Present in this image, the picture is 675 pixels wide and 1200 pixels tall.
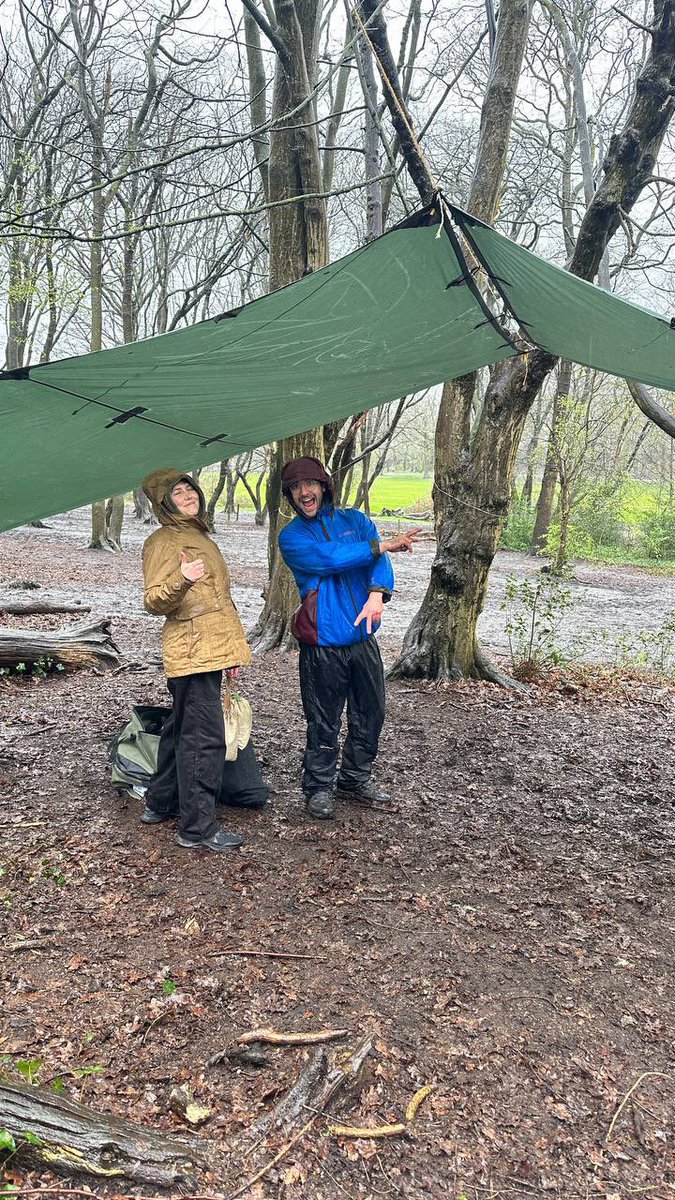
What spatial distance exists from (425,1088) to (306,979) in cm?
57

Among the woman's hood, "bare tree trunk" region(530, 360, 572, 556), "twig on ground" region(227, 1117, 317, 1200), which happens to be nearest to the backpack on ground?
the woman's hood

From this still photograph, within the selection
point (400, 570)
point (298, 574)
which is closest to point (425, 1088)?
point (298, 574)

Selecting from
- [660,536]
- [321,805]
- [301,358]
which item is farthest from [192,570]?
[660,536]

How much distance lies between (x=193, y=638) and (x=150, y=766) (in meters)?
0.94

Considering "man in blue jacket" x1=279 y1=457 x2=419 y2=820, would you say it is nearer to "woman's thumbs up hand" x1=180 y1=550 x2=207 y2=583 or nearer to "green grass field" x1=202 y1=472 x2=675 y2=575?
"woman's thumbs up hand" x1=180 y1=550 x2=207 y2=583

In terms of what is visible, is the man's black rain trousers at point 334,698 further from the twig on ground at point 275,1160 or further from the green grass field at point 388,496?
the green grass field at point 388,496

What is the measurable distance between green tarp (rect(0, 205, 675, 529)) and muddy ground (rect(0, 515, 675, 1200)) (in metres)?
1.73

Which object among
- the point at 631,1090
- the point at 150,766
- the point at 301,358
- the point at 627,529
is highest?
the point at 301,358

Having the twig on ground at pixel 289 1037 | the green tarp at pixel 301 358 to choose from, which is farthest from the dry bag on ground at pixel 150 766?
the twig on ground at pixel 289 1037

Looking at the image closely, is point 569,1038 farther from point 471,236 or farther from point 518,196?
point 518,196

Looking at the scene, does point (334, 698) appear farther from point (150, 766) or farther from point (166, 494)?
point (166, 494)

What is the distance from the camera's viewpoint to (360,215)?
1908 centimetres

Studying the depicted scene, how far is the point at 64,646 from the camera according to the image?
6.24 meters

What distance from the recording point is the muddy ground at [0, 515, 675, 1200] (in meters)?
1.90
